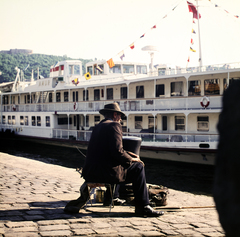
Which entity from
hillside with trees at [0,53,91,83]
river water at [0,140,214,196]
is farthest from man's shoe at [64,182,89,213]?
hillside with trees at [0,53,91,83]

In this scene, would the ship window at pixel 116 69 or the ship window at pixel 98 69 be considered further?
the ship window at pixel 116 69

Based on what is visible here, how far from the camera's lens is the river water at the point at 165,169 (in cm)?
1345

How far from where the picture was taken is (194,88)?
19594 millimetres

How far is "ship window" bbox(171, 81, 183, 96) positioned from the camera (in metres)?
20.4

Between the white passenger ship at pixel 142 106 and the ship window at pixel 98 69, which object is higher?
the ship window at pixel 98 69

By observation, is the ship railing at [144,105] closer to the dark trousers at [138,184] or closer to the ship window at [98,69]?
the ship window at [98,69]

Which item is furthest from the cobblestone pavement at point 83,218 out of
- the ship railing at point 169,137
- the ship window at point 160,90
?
the ship window at point 160,90

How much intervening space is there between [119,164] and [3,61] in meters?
111

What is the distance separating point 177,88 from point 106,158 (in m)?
16.6

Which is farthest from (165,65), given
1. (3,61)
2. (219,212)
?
(3,61)

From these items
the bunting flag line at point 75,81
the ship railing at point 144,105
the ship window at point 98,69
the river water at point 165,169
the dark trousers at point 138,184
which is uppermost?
the ship window at point 98,69

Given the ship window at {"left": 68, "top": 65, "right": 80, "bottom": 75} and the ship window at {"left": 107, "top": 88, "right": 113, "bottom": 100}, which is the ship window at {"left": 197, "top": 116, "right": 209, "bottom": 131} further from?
the ship window at {"left": 68, "top": 65, "right": 80, "bottom": 75}

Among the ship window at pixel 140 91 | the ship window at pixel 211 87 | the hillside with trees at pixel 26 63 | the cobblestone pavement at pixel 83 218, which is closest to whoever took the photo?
the cobblestone pavement at pixel 83 218

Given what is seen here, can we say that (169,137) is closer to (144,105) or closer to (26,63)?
(144,105)
